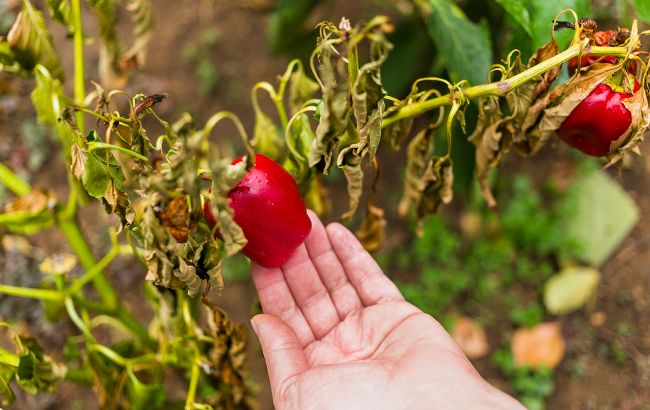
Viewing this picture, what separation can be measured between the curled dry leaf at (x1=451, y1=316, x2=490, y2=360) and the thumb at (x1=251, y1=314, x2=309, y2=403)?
0.83 metres

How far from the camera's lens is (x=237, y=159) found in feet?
2.99

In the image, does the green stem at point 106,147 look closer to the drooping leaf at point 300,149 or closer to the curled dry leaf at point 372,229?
the drooping leaf at point 300,149

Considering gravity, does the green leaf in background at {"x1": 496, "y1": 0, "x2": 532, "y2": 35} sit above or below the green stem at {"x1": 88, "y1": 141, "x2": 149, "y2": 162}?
above

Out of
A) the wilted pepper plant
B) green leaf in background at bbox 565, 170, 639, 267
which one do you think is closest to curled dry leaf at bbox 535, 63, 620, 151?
the wilted pepper plant

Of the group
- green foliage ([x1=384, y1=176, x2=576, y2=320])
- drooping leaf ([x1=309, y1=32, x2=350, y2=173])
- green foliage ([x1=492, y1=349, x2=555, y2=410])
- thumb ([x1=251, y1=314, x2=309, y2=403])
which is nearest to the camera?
drooping leaf ([x1=309, y1=32, x2=350, y2=173])

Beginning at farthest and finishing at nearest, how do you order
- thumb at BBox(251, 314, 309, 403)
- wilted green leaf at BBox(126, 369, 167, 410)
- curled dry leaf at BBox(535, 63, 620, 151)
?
1. wilted green leaf at BBox(126, 369, 167, 410)
2. thumb at BBox(251, 314, 309, 403)
3. curled dry leaf at BBox(535, 63, 620, 151)

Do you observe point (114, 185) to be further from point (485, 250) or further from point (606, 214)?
point (606, 214)

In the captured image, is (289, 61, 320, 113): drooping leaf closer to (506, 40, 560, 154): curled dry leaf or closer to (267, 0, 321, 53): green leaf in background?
(506, 40, 560, 154): curled dry leaf

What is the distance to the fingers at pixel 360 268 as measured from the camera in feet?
3.71

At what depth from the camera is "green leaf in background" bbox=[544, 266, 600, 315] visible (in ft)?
5.73

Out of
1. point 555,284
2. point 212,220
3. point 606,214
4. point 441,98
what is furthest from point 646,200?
point 212,220

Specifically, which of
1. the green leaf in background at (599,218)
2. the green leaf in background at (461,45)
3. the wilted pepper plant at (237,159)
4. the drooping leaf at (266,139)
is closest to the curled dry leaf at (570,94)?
the wilted pepper plant at (237,159)

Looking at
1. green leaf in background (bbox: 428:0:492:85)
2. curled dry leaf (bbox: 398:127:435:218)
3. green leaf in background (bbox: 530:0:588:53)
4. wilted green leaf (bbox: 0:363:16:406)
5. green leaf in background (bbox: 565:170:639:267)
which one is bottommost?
green leaf in background (bbox: 565:170:639:267)

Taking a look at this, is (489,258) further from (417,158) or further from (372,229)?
(417,158)
